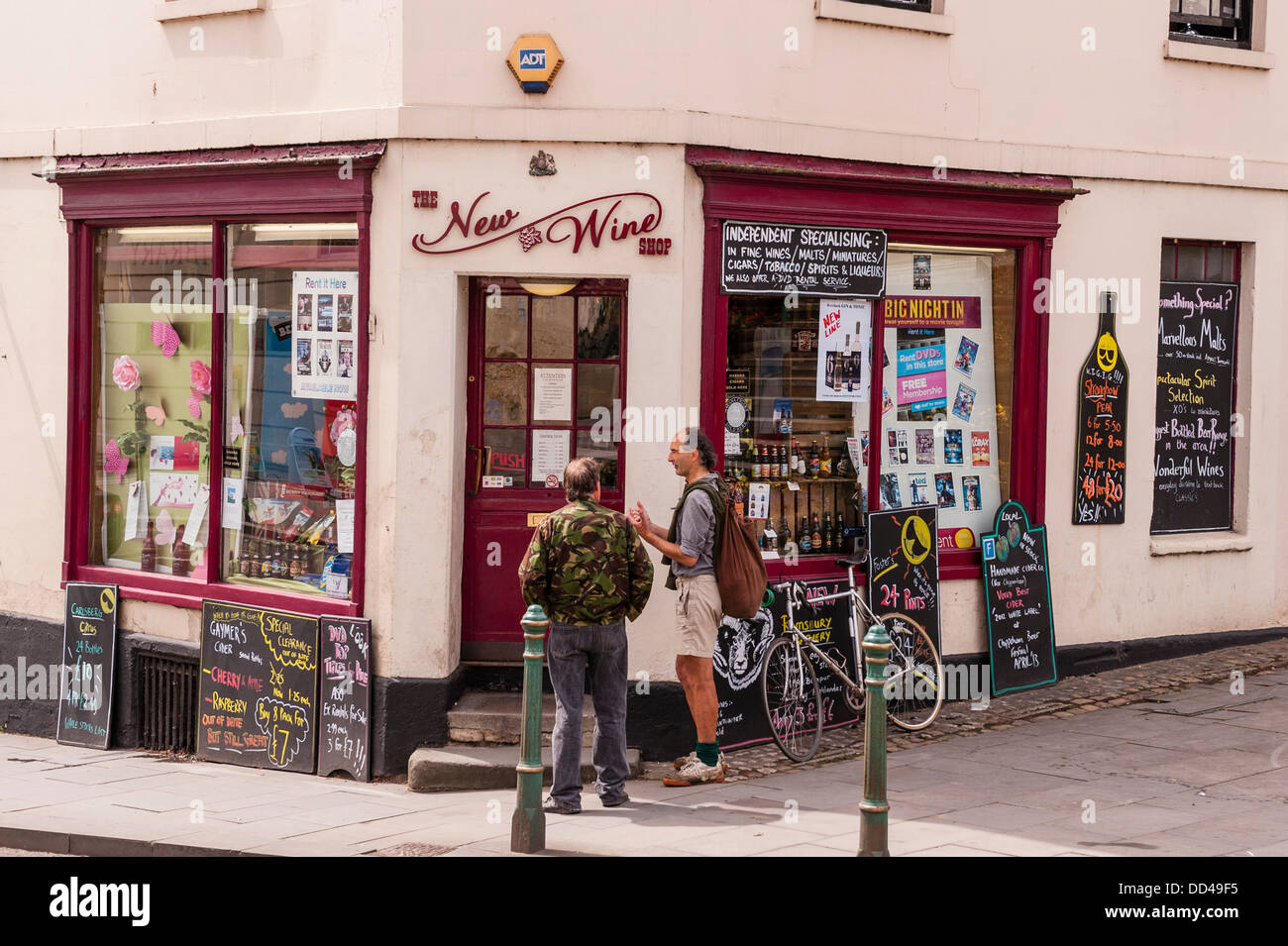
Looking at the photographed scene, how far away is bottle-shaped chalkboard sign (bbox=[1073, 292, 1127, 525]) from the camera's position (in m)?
11.1

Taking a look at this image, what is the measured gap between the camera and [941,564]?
10758mm

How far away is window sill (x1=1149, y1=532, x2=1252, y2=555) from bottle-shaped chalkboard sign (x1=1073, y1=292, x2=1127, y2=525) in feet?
1.56

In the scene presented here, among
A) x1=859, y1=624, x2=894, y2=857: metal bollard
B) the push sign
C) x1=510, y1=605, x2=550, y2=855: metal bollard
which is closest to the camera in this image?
x1=859, y1=624, x2=894, y2=857: metal bollard

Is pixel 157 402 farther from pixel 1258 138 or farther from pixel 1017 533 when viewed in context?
pixel 1258 138

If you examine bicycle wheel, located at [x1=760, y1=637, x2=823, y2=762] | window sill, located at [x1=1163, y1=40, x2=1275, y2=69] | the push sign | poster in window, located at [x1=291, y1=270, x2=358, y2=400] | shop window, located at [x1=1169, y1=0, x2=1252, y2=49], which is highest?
shop window, located at [x1=1169, y1=0, x2=1252, y2=49]

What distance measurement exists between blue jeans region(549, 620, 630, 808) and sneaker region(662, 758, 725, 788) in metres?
0.52

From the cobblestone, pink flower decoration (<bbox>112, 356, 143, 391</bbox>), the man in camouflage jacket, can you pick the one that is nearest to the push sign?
the man in camouflage jacket

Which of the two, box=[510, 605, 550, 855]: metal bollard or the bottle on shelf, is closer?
box=[510, 605, 550, 855]: metal bollard

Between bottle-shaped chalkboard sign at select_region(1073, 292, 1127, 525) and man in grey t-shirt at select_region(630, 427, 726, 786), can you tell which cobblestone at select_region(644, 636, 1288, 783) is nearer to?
man in grey t-shirt at select_region(630, 427, 726, 786)

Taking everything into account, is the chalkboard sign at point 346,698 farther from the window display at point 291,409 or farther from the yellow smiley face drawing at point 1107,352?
the yellow smiley face drawing at point 1107,352

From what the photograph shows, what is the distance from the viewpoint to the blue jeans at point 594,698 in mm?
8180

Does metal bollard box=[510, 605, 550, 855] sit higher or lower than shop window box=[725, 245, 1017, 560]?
lower

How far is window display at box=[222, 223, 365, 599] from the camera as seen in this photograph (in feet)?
32.2

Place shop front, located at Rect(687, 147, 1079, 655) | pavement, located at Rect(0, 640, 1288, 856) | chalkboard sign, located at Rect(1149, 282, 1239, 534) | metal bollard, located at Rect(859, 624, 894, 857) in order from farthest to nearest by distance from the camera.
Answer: chalkboard sign, located at Rect(1149, 282, 1239, 534) < shop front, located at Rect(687, 147, 1079, 655) < pavement, located at Rect(0, 640, 1288, 856) < metal bollard, located at Rect(859, 624, 894, 857)
